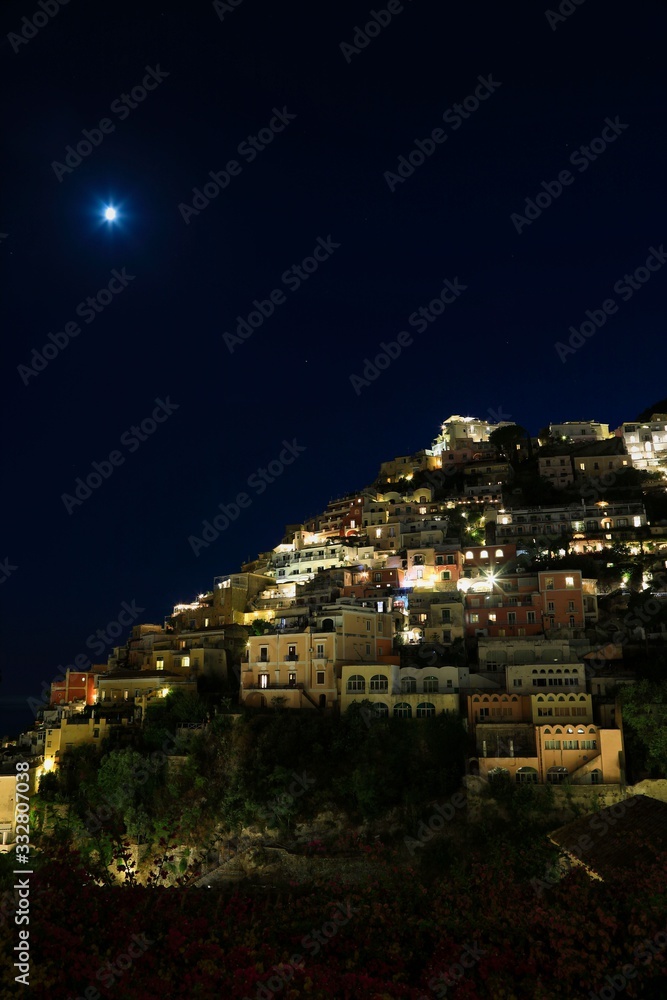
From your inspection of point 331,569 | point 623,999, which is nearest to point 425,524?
point 331,569

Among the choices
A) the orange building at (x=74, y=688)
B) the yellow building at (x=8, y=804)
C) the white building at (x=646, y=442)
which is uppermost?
the white building at (x=646, y=442)

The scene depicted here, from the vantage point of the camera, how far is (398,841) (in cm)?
2709

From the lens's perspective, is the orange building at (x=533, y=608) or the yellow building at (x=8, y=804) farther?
the orange building at (x=533, y=608)

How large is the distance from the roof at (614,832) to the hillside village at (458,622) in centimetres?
253

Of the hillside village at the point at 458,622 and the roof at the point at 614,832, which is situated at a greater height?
the hillside village at the point at 458,622

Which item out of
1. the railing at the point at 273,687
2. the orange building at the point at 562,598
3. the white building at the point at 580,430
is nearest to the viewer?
the railing at the point at 273,687

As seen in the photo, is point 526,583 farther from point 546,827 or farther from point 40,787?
point 40,787

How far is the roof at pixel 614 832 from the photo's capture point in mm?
19688

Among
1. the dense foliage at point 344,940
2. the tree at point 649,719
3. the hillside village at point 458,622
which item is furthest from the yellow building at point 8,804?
the dense foliage at point 344,940

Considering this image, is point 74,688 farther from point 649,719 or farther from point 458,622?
point 649,719

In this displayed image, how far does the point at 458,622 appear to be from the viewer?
40.0 m

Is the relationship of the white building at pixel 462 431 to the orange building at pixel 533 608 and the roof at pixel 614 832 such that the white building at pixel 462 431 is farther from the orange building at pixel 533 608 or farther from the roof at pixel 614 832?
the roof at pixel 614 832

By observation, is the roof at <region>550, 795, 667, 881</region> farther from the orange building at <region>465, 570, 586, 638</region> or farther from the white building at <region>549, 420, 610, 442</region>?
the white building at <region>549, 420, 610, 442</region>

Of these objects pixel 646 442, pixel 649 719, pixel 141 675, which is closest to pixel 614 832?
pixel 649 719
